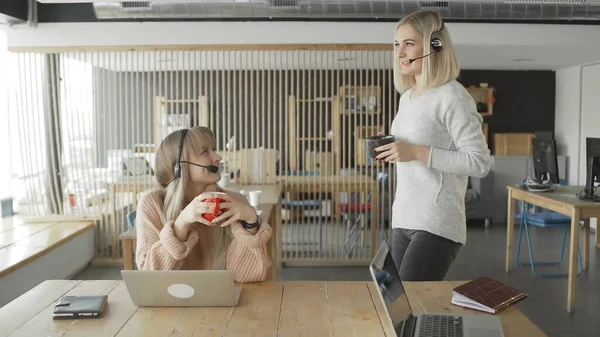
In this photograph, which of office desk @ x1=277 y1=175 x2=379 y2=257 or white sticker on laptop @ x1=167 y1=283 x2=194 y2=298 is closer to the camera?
white sticker on laptop @ x1=167 y1=283 x2=194 y2=298

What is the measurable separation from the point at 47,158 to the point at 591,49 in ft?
20.1

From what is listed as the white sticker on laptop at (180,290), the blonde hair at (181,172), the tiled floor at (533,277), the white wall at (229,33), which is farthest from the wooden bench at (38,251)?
the white sticker on laptop at (180,290)

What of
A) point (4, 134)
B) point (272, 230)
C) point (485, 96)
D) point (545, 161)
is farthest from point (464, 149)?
point (485, 96)

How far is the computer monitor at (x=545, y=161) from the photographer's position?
19.2 feet

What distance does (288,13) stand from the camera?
5516mm

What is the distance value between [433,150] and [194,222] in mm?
885

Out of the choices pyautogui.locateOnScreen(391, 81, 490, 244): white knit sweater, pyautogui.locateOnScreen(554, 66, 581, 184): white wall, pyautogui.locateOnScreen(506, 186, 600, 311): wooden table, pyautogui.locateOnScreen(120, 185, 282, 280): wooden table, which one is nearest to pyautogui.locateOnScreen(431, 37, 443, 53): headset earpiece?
pyautogui.locateOnScreen(391, 81, 490, 244): white knit sweater

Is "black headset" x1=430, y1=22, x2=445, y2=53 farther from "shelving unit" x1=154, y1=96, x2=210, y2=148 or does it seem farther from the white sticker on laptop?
"shelving unit" x1=154, y1=96, x2=210, y2=148

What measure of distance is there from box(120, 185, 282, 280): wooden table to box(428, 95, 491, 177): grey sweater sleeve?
1662 millimetres

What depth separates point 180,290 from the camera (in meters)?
1.81

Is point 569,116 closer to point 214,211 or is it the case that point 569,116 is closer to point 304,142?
point 304,142

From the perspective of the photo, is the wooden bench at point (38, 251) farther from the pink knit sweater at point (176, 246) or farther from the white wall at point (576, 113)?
the white wall at point (576, 113)

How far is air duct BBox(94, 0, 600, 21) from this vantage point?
17.8ft

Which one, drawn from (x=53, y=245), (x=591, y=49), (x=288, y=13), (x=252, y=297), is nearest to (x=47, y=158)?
(x=53, y=245)
